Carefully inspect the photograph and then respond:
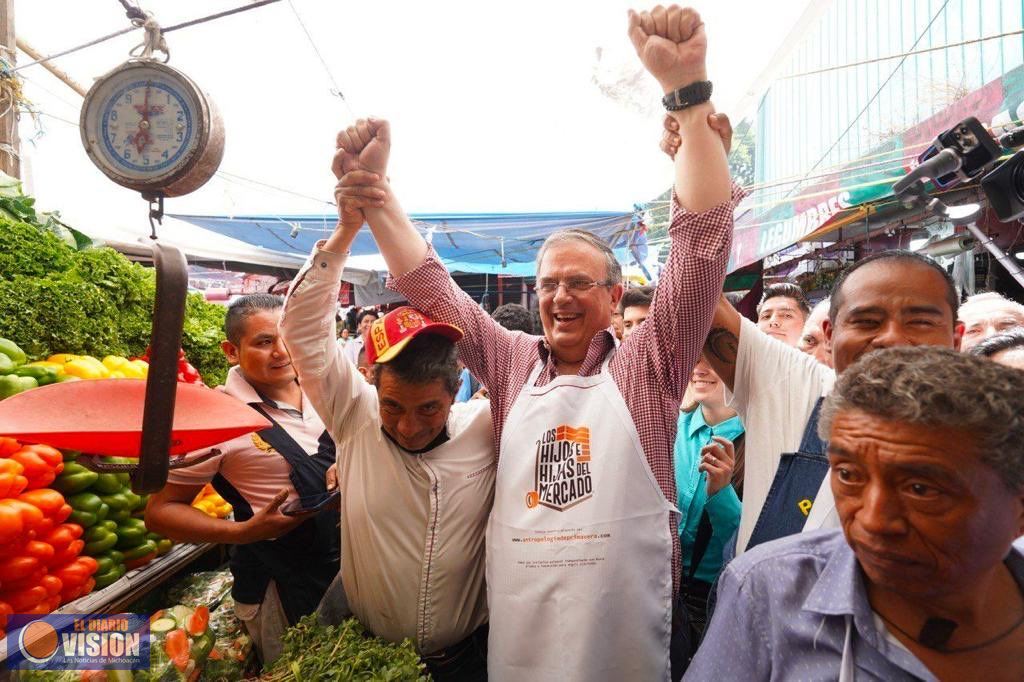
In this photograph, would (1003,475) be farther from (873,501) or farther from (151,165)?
(151,165)

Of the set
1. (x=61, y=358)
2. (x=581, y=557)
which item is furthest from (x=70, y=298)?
(x=581, y=557)

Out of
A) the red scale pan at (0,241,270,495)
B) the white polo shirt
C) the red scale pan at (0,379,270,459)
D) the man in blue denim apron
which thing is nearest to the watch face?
the red scale pan at (0,241,270,495)

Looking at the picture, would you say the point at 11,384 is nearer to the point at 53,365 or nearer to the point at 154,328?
the point at 53,365

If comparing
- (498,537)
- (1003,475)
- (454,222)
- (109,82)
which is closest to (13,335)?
(109,82)

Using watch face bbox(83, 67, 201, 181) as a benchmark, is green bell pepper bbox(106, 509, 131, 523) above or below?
below

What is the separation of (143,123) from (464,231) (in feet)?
23.3

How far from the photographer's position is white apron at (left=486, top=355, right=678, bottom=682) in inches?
54.7

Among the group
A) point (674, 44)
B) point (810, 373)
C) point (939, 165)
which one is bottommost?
point (810, 373)

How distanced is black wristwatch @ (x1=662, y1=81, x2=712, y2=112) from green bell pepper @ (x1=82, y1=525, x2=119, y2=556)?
7.58ft

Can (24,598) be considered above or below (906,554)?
below

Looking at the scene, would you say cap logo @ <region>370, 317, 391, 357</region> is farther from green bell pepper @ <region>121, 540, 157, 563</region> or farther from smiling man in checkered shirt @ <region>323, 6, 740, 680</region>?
green bell pepper @ <region>121, 540, 157, 563</region>

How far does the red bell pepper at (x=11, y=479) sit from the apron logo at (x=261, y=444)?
63cm

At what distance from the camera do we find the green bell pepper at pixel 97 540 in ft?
6.40

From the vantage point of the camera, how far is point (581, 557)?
1.40 metres
